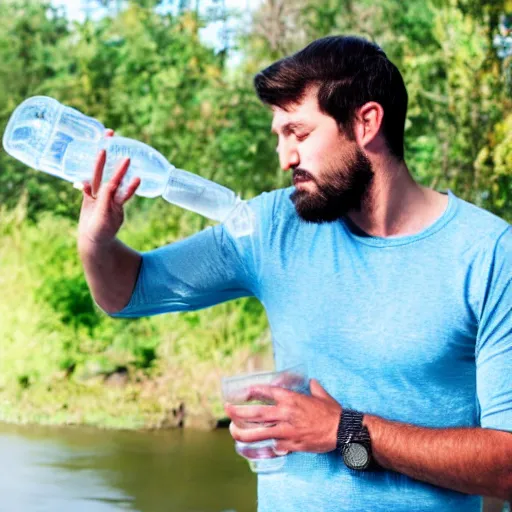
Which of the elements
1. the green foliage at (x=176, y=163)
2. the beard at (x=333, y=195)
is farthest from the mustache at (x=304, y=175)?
the green foliage at (x=176, y=163)

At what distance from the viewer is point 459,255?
1.64 meters

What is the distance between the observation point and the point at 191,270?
1849mm

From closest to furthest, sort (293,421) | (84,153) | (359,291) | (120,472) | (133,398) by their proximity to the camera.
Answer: (293,421) < (359,291) < (84,153) < (120,472) < (133,398)

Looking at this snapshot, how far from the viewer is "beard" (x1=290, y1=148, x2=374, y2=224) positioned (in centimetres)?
168

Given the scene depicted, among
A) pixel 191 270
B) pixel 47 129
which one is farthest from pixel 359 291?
pixel 47 129

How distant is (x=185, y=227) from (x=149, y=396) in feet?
3.66

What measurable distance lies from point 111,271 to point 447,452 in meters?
0.61

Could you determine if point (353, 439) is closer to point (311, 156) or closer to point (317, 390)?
point (317, 390)

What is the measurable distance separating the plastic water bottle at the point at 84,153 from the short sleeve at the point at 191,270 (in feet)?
0.96

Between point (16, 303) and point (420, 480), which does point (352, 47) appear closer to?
point (420, 480)

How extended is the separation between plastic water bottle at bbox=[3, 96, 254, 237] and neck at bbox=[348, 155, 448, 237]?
0.42m

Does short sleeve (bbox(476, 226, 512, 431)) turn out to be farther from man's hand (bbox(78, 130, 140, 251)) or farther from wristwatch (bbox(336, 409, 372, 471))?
man's hand (bbox(78, 130, 140, 251))

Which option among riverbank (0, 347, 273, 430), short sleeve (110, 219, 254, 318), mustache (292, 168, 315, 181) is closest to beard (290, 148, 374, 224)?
mustache (292, 168, 315, 181)

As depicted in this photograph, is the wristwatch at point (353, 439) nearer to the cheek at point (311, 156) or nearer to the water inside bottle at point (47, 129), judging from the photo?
the cheek at point (311, 156)
